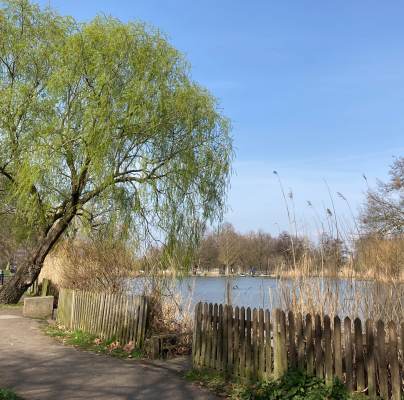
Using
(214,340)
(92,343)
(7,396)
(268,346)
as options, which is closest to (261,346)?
(268,346)

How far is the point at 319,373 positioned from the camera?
6.14 metres

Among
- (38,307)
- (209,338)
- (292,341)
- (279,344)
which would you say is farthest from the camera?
(38,307)

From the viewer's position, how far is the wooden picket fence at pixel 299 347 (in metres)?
5.55

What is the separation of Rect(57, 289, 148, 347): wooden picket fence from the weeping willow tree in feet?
9.20

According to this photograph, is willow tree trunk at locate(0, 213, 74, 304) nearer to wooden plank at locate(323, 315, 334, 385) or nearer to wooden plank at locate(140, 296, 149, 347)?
wooden plank at locate(140, 296, 149, 347)

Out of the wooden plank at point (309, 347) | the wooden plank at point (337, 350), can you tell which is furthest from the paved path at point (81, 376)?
the wooden plank at point (337, 350)

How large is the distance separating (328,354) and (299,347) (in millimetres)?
505

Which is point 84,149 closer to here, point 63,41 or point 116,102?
point 116,102

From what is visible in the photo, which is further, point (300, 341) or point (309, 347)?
point (300, 341)

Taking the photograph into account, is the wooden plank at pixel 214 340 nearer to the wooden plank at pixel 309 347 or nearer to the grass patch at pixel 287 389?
the grass patch at pixel 287 389

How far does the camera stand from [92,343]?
11.0 metres

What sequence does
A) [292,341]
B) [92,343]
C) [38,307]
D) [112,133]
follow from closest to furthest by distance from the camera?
[292,341] → [92,343] → [112,133] → [38,307]

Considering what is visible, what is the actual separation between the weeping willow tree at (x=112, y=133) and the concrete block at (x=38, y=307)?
270 cm

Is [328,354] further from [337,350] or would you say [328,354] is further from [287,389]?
[287,389]
